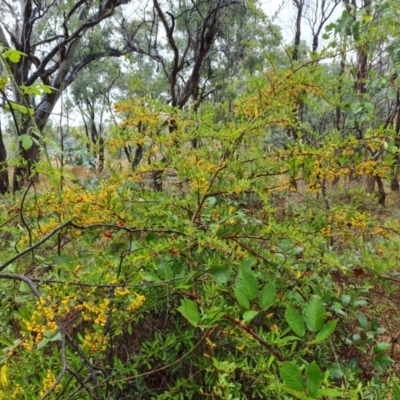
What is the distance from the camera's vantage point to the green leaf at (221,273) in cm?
66

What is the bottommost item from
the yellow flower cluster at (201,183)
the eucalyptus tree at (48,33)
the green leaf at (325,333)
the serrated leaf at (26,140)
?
the green leaf at (325,333)

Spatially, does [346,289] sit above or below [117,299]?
below

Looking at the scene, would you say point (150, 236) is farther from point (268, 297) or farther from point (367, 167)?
point (367, 167)

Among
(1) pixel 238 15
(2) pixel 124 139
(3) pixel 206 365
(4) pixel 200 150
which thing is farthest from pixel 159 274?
(1) pixel 238 15

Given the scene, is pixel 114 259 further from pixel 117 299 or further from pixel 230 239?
pixel 230 239

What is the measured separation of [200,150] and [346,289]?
0.61 m

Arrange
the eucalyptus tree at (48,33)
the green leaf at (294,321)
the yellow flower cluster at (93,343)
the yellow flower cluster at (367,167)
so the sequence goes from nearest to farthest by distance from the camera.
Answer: the green leaf at (294,321), the yellow flower cluster at (93,343), the yellow flower cluster at (367,167), the eucalyptus tree at (48,33)

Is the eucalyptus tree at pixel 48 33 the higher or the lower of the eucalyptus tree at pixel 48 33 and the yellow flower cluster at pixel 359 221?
the higher

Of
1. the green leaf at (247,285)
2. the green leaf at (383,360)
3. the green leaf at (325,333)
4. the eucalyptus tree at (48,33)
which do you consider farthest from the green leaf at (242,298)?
the eucalyptus tree at (48,33)

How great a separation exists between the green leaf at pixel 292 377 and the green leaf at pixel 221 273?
0.26 metres

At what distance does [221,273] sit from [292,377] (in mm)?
286

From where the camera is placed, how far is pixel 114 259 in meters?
0.70

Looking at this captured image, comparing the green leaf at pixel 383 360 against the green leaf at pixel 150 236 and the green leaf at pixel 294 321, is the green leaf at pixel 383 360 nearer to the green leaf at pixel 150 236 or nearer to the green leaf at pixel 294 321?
the green leaf at pixel 294 321

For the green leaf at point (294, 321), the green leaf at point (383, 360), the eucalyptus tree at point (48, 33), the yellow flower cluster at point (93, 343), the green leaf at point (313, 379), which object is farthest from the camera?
the eucalyptus tree at point (48, 33)
